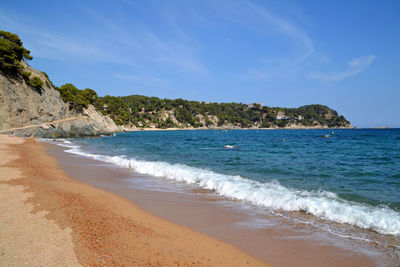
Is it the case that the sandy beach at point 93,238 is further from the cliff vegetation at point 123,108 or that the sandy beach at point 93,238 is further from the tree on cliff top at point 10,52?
the tree on cliff top at point 10,52

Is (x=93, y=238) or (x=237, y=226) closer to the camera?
(x=93, y=238)

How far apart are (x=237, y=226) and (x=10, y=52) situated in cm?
5172

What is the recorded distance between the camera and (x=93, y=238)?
432cm

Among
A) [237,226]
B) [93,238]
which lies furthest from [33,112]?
[237,226]

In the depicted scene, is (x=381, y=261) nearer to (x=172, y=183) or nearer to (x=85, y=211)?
(x=85, y=211)

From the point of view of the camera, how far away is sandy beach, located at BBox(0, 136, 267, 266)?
143 inches

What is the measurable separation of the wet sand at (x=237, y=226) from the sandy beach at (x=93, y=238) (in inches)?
16.3

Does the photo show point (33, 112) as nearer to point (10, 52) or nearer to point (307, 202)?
point (10, 52)

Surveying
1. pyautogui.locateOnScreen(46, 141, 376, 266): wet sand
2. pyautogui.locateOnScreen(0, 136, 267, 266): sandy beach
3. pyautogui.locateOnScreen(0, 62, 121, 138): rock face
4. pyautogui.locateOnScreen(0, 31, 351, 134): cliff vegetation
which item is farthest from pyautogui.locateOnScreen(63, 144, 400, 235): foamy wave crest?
pyautogui.locateOnScreen(0, 31, 351, 134): cliff vegetation

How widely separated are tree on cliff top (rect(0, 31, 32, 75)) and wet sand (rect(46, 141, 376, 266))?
43.8 metres

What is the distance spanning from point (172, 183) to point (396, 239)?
7967 mm

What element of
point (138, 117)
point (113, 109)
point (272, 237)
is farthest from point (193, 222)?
point (138, 117)

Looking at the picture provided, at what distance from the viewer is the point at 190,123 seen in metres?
161

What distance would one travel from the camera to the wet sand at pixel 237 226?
432cm
